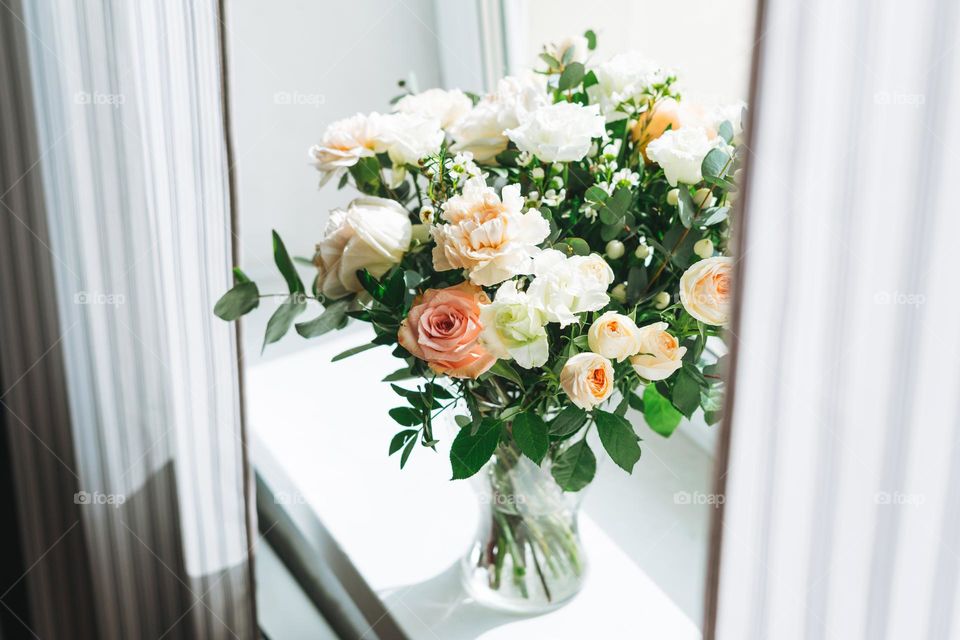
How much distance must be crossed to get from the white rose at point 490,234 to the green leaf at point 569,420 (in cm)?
12

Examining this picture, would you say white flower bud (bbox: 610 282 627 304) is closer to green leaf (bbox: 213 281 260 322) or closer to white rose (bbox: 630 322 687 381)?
white rose (bbox: 630 322 687 381)

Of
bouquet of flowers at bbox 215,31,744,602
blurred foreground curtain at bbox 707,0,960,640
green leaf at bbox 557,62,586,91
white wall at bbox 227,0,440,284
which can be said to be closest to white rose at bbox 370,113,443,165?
bouquet of flowers at bbox 215,31,744,602

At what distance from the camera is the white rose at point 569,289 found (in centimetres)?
53

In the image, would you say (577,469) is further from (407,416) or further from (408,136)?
(408,136)

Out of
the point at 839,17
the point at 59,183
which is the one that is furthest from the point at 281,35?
the point at 839,17

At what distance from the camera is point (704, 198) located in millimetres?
585

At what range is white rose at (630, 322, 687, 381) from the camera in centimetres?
54

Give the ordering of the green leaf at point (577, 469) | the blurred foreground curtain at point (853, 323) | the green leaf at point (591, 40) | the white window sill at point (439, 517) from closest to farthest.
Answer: the blurred foreground curtain at point (853, 323)
the green leaf at point (577, 469)
the green leaf at point (591, 40)
the white window sill at point (439, 517)

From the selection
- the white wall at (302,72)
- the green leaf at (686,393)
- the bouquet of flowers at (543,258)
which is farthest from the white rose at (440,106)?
the white wall at (302,72)

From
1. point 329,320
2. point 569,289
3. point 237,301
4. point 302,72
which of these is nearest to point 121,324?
point 237,301

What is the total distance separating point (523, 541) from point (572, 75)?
1.50ft

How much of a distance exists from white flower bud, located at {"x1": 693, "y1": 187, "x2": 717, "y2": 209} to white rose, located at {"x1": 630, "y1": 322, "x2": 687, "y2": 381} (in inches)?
4.2

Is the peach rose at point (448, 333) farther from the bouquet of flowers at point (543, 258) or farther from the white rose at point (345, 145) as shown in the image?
the white rose at point (345, 145)

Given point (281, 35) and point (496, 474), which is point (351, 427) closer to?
point (496, 474)
